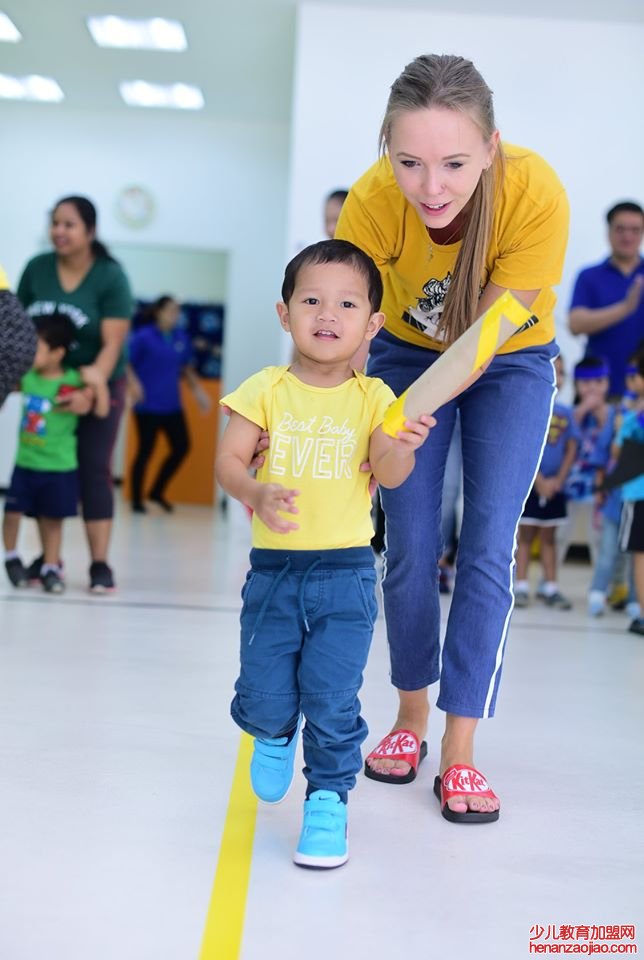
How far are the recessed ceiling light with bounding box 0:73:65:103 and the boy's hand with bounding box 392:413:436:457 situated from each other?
803 centimetres

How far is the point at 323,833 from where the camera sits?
1.73 m

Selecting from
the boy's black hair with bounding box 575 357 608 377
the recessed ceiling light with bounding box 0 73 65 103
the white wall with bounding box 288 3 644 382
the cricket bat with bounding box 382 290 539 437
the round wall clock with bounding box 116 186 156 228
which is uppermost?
the recessed ceiling light with bounding box 0 73 65 103

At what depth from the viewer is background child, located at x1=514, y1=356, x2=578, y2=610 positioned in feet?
17.0

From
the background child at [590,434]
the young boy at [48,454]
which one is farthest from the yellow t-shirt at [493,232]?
the background child at [590,434]

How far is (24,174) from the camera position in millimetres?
9812

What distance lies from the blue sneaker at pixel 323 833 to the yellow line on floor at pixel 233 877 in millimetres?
88

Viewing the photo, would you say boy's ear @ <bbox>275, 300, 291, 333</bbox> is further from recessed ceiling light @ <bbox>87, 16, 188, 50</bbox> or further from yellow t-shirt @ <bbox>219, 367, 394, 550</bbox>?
recessed ceiling light @ <bbox>87, 16, 188, 50</bbox>

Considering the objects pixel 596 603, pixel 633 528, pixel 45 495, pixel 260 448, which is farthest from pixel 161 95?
pixel 260 448

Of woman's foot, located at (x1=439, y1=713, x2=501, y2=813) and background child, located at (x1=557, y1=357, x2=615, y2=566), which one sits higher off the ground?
background child, located at (x1=557, y1=357, x2=615, y2=566)

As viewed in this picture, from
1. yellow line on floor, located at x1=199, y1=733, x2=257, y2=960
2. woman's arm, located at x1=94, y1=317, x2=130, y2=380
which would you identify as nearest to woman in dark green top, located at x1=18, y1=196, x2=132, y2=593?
woman's arm, located at x1=94, y1=317, x2=130, y2=380

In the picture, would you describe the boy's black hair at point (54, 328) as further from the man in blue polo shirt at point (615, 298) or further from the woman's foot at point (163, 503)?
the woman's foot at point (163, 503)

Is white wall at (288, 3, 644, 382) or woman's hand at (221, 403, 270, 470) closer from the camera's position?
woman's hand at (221, 403, 270, 470)

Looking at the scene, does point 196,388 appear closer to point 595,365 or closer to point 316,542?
point 595,365

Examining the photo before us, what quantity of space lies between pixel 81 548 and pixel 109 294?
6.47 ft
